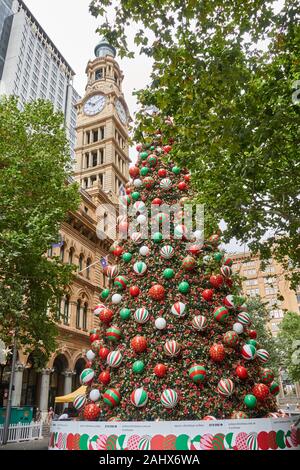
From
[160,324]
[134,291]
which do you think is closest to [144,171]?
[134,291]

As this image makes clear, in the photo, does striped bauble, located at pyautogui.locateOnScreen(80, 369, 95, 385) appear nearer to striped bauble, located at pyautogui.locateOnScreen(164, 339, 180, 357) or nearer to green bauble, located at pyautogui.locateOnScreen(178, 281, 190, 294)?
striped bauble, located at pyautogui.locateOnScreen(164, 339, 180, 357)

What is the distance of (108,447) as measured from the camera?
22.4ft

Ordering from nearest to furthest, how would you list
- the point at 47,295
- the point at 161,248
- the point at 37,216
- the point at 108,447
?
1. the point at 108,447
2. the point at 161,248
3. the point at 37,216
4. the point at 47,295

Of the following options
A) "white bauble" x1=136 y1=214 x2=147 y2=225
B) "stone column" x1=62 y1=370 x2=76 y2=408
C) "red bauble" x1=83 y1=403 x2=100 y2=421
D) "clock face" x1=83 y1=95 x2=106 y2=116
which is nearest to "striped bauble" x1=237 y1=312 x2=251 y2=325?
"white bauble" x1=136 y1=214 x2=147 y2=225

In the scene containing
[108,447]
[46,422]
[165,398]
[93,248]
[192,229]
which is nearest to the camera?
[108,447]

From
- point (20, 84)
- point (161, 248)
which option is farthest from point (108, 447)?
point (20, 84)

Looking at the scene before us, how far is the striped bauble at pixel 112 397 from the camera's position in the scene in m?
7.85

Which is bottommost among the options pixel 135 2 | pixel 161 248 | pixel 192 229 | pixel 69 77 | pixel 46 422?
pixel 46 422

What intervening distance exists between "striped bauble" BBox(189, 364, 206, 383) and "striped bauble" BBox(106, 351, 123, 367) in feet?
5.50

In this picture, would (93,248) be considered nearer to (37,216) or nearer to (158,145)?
(37,216)

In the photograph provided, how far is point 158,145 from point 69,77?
107 metres

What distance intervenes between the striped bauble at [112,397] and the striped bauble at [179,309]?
86.0 inches

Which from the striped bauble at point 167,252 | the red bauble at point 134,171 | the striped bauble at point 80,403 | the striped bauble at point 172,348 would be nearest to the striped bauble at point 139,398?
the striped bauble at point 172,348

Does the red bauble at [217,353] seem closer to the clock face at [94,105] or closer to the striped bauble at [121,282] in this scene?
the striped bauble at [121,282]
